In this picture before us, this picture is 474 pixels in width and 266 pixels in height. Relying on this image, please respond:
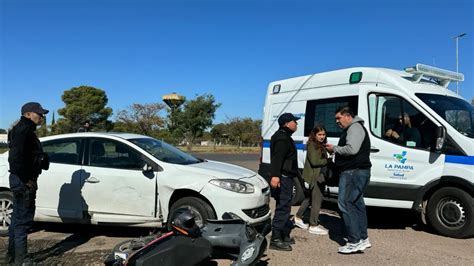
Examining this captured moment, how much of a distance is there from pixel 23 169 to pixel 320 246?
3876mm

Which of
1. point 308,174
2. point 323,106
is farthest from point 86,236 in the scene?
point 323,106

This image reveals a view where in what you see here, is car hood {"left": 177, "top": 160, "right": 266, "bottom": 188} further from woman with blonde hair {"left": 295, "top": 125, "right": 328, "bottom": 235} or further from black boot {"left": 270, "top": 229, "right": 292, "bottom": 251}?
woman with blonde hair {"left": 295, "top": 125, "right": 328, "bottom": 235}

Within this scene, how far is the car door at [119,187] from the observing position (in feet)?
18.7

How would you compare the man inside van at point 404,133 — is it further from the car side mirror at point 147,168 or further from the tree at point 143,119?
the tree at point 143,119

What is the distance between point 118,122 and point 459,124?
55.7 metres

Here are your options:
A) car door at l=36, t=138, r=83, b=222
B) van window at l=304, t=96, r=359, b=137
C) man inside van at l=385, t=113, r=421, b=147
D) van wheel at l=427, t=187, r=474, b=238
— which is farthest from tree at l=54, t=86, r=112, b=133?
van wheel at l=427, t=187, r=474, b=238

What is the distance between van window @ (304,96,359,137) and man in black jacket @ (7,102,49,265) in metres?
4.83

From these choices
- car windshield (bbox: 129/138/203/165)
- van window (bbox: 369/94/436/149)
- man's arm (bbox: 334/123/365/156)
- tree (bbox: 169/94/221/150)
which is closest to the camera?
man's arm (bbox: 334/123/365/156)

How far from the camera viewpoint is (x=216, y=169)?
5930mm

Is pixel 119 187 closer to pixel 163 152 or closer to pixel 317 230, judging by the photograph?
pixel 163 152

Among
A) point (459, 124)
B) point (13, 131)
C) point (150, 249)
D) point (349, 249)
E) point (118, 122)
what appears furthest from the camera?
point (118, 122)

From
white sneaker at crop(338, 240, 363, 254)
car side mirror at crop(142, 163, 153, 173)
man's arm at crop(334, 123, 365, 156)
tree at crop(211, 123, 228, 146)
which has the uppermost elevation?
tree at crop(211, 123, 228, 146)

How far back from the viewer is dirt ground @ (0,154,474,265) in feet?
16.6

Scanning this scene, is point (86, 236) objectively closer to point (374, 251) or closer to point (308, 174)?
point (308, 174)
